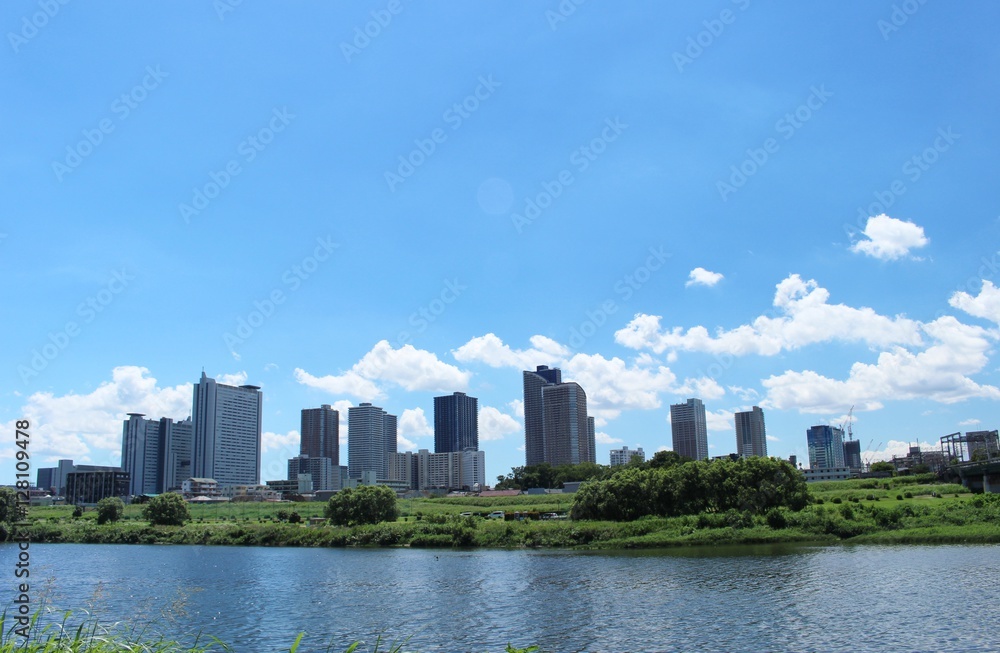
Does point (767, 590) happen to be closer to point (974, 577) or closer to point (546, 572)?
point (974, 577)

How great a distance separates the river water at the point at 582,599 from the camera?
1545 inches

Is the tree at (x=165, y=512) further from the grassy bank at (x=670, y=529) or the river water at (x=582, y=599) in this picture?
the river water at (x=582, y=599)

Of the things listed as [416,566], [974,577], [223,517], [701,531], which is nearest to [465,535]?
[416,566]

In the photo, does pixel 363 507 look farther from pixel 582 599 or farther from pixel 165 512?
pixel 582 599

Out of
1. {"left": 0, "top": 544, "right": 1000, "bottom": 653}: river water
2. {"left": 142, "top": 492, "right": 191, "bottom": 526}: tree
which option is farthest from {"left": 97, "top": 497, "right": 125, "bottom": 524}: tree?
{"left": 0, "top": 544, "right": 1000, "bottom": 653}: river water

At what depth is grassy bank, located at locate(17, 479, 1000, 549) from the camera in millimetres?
87812

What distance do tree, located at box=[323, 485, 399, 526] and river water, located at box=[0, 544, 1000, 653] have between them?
33.7m

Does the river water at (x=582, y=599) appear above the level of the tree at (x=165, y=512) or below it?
below

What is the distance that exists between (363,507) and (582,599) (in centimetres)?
7360

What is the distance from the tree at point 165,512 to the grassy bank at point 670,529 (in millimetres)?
4157

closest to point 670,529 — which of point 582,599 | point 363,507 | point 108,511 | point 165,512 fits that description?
point 582,599

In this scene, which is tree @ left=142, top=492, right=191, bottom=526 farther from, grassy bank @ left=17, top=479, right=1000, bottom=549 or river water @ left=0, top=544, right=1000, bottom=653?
river water @ left=0, top=544, right=1000, bottom=653

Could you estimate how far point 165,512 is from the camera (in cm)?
13975

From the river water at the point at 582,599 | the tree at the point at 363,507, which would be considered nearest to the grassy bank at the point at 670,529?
the tree at the point at 363,507
